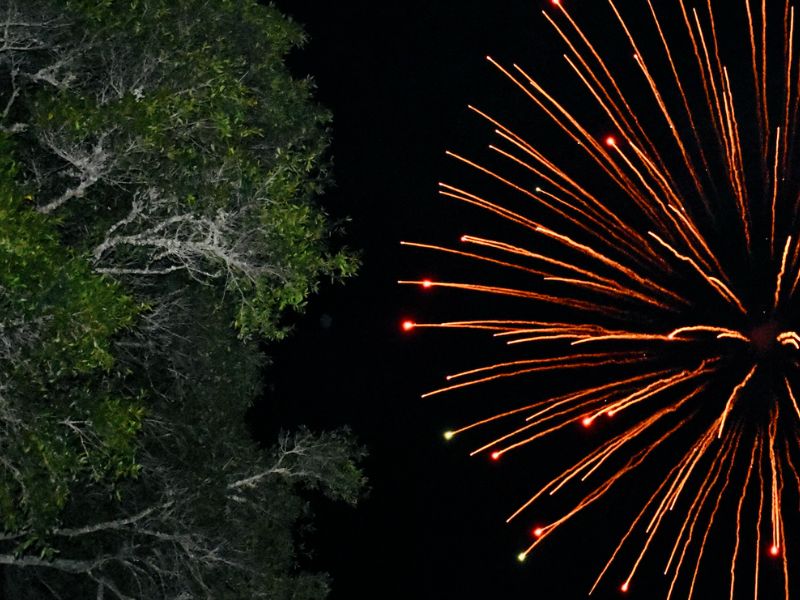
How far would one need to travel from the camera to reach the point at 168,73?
992 centimetres

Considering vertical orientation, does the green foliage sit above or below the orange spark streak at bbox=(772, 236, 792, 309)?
below

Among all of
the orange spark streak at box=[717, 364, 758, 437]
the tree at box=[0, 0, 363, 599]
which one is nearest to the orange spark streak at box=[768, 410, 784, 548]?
the orange spark streak at box=[717, 364, 758, 437]

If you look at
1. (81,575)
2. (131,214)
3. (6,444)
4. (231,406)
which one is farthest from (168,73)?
(81,575)

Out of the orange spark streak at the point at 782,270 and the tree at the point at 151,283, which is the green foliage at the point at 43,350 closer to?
the tree at the point at 151,283

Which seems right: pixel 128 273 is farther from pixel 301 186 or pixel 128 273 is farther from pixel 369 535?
pixel 369 535

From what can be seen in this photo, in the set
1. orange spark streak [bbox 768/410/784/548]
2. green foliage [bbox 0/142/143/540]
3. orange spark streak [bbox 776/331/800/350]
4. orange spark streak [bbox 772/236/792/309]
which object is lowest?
green foliage [bbox 0/142/143/540]

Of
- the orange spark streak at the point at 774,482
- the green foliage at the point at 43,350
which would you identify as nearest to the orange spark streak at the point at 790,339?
the orange spark streak at the point at 774,482

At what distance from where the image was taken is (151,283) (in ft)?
35.6

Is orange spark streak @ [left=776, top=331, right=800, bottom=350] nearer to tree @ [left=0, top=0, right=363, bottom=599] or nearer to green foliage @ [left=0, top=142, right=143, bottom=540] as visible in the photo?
tree @ [left=0, top=0, right=363, bottom=599]

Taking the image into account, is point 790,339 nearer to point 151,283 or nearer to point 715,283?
point 715,283

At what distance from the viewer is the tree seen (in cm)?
865

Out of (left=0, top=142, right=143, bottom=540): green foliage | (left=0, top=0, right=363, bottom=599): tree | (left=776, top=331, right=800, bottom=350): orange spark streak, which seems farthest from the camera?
(left=776, top=331, right=800, bottom=350): orange spark streak

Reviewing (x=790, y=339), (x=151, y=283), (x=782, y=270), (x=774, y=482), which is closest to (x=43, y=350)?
(x=151, y=283)

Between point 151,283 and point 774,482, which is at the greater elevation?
point 774,482
